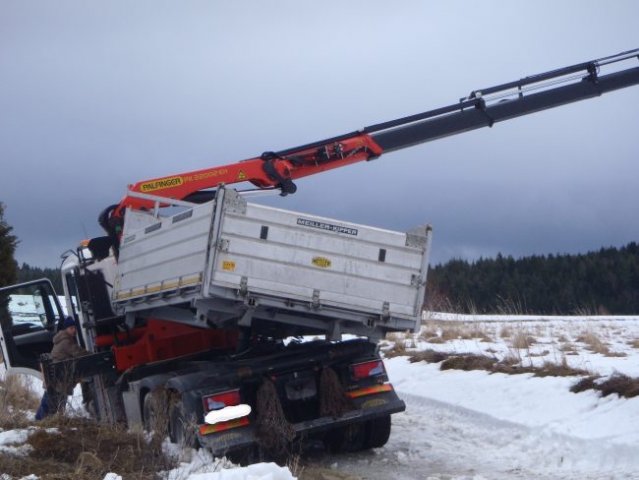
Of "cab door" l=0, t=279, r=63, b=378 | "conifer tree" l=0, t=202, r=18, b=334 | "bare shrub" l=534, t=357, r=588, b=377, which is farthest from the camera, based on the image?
"conifer tree" l=0, t=202, r=18, b=334

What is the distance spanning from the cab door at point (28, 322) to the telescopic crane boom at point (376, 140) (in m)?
1.66

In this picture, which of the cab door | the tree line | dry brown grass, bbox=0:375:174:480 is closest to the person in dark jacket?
the cab door

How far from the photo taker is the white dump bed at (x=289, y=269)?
857 centimetres

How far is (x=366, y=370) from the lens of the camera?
30.8 ft

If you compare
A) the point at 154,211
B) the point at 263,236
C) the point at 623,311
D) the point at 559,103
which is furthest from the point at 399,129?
the point at 623,311

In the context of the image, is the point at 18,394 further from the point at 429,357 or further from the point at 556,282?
the point at 556,282

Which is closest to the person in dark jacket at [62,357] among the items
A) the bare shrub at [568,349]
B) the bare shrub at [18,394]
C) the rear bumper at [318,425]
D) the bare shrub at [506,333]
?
the bare shrub at [18,394]

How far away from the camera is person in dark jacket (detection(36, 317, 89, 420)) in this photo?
10797mm

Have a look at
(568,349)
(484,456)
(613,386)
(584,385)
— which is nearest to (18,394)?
(484,456)

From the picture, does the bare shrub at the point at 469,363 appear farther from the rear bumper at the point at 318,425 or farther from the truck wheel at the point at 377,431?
the rear bumper at the point at 318,425

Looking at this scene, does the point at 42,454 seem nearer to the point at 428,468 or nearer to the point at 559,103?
the point at 428,468

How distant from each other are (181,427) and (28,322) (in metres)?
5.03

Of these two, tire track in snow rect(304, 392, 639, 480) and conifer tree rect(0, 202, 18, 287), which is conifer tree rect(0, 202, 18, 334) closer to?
conifer tree rect(0, 202, 18, 287)

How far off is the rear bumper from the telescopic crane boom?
354cm
